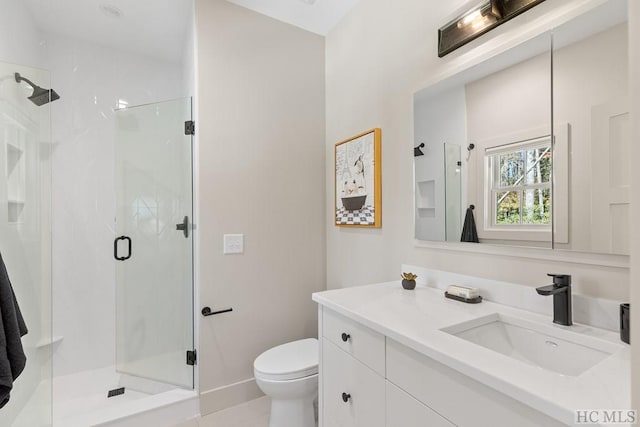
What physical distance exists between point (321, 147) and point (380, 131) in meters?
0.66

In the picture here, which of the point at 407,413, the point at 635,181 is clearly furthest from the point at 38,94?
the point at 635,181

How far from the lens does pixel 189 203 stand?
208 centimetres

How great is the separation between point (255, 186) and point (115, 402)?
5.60 ft

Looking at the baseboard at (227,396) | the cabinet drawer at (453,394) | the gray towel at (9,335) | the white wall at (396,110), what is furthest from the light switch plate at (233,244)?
the cabinet drawer at (453,394)

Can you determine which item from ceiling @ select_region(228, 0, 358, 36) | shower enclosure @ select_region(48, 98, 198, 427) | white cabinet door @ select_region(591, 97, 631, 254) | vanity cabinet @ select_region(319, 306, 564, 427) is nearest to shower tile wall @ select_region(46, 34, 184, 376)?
shower enclosure @ select_region(48, 98, 198, 427)

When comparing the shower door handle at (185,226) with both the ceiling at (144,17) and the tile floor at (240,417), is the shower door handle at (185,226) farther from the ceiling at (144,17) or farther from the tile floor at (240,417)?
the ceiling at (144,17)

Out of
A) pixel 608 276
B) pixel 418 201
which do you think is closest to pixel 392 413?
pixel 608 276

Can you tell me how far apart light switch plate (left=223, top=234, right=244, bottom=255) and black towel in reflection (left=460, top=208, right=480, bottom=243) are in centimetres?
137

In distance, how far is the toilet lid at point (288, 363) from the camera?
1.56m

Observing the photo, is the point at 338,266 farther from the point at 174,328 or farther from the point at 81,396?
the point at 81,396

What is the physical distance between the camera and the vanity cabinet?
68 cm

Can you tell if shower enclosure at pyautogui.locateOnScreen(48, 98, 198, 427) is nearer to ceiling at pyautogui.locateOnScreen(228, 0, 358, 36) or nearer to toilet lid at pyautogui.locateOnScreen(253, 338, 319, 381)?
toilet lid at pyautogui.locateOnScreen(253, 338, 319, 381)

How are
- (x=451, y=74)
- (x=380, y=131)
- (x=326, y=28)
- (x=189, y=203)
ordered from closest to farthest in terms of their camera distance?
(x=451, y=74) < (x=380, y=131) < (x=189, y=203) < (x=326, y=28)

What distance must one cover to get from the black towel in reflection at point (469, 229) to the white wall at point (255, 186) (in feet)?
3.93
